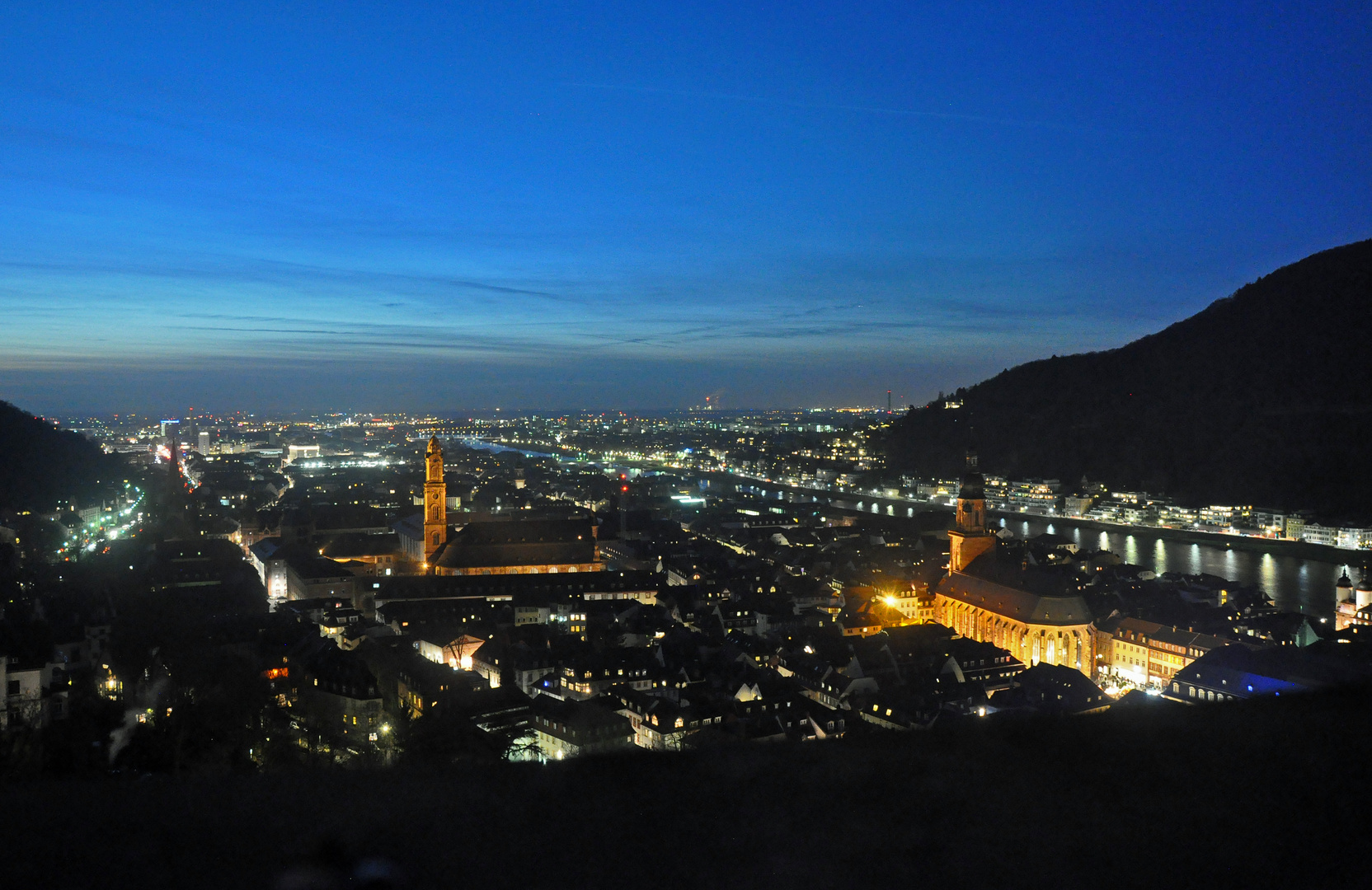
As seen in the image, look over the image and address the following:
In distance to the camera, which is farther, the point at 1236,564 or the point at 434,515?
the point at 1236,564

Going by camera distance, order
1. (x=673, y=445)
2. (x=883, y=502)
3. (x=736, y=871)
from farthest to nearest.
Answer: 1. (x=673, y=445)
2. (x=883, y=502)
3. (x=736, y=871)

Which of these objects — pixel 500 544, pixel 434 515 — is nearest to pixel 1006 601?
pixel 500 544

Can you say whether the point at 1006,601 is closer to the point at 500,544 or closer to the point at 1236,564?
the point at 500,544

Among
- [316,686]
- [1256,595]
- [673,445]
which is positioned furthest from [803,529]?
[673,445]

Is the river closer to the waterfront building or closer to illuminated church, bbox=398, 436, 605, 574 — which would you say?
the waterfront building

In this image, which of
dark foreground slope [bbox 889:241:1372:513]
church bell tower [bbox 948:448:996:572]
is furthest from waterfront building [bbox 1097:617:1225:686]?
dark foreground slope [bbox 889:241:1372:513]

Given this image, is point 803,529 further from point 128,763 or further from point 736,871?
point 736,871
